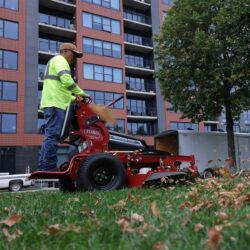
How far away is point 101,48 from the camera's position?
1956 inches

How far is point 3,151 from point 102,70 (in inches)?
636

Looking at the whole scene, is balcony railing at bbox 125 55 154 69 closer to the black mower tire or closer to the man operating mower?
the black mower tire

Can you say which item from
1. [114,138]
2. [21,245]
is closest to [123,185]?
[114,138]

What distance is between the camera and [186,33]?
22.6 metres

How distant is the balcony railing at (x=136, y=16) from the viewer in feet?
181

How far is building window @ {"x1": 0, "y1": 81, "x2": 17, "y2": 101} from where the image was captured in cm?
4116

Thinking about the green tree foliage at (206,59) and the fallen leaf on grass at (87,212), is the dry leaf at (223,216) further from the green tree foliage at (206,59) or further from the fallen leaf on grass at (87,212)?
the green tree foliage at (206,59)

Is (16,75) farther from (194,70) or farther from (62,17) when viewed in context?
(194,70)

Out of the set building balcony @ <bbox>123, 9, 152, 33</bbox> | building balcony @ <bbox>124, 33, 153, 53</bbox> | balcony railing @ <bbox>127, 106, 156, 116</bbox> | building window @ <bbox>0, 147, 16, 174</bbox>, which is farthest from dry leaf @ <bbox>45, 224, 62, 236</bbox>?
building balcony @ <bbox>123, 9, 152, 33</bbox>

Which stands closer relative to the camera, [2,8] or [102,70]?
[2,8]

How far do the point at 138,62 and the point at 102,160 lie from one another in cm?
4931

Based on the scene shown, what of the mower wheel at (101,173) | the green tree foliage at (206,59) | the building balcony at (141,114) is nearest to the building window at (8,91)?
the building balcony at (141,114)

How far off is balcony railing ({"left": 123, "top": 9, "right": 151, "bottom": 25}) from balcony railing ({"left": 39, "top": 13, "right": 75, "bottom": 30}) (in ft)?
30.6

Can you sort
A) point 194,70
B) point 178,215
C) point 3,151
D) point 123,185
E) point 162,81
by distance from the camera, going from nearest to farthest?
point 178,215, point 123,185, point 194,70, point 162,81, point 3,151
